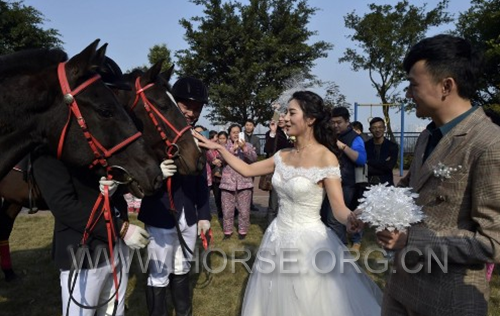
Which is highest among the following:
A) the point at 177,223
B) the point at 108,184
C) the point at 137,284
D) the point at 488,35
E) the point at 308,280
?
the point at 488,35

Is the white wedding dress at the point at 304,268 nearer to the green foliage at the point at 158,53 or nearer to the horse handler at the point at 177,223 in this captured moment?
the horse handler at the point at 177,223

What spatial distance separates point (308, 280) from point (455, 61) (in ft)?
6.86

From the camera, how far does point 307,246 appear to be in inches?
122

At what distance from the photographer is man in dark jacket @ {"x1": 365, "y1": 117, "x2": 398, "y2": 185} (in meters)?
5.92

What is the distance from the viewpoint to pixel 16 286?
16.2ft

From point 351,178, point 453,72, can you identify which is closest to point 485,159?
point 453,72

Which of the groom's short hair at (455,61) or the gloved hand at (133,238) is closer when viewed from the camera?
the groom's short hair at (455,61)

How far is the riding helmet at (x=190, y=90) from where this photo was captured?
3.51 metres

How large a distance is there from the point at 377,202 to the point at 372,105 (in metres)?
16.3

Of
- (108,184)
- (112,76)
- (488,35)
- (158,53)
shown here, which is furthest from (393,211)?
(158,53)

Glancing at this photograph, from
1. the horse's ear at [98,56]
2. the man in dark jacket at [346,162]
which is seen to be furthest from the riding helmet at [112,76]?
the man in dark jacket at [346,162]

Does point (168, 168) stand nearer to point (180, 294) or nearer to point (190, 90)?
point (190, 90)

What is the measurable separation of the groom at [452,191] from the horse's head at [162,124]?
6.53ft

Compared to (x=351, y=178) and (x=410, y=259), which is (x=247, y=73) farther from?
(x=410, y=259)
